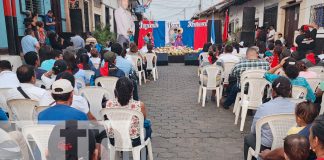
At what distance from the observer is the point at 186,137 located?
15.3ft

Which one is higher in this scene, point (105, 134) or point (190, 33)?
point (190, 33)

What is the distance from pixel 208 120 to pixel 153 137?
1.32m

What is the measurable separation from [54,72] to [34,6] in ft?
22.2

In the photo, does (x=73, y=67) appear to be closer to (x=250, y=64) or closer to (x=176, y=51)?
(x=250, y=64)

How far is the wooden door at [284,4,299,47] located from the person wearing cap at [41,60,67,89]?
10426 millimetres

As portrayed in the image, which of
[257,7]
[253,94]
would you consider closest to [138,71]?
[253,94]

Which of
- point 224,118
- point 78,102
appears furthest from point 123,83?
point 224,118

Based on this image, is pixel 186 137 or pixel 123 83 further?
pixel 186 137

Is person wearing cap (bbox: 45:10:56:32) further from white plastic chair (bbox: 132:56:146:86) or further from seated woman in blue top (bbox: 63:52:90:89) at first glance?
seated woman in blue top (bbox: 63:52:90:89)

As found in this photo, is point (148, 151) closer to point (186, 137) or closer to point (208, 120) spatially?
point (186, 137)

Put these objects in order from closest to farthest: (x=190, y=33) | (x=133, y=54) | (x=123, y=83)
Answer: (x=123, y=83) < (x=133, y=54) < (x=190, y=33)

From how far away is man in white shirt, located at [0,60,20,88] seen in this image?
13.1 ft

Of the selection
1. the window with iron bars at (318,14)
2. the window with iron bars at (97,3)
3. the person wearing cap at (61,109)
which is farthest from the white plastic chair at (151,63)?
the window with iron bars at (97,3)

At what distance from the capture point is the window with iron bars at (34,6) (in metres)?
9.46
